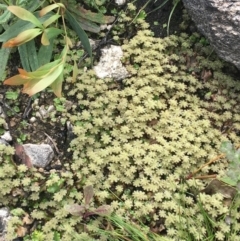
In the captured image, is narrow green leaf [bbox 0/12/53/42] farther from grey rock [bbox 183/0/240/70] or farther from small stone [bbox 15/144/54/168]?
grey rock [bbox 183/0/240/70]

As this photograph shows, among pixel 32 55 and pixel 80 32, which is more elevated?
pixel 80 32

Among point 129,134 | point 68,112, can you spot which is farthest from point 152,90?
point 68,112

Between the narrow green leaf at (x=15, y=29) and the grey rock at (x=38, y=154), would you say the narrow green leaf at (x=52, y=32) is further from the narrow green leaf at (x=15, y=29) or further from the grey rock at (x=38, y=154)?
the grey rock at (x=38, y=154)

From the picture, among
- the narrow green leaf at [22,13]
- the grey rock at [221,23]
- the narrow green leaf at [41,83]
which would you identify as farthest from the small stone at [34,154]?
the grey rock at [221,23]

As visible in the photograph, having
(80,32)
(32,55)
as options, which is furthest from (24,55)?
(80,32)

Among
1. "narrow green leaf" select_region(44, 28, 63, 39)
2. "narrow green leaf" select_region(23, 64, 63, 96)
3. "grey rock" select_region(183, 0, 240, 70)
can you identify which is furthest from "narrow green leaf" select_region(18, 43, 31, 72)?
"grey rock" select_region(183, 0, 240, 70)

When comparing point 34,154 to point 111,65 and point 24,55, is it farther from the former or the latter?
point 111,65

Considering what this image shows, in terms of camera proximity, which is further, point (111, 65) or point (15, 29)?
point (111, 65)

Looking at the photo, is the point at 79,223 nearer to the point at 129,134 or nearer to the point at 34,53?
the point at 129,134
